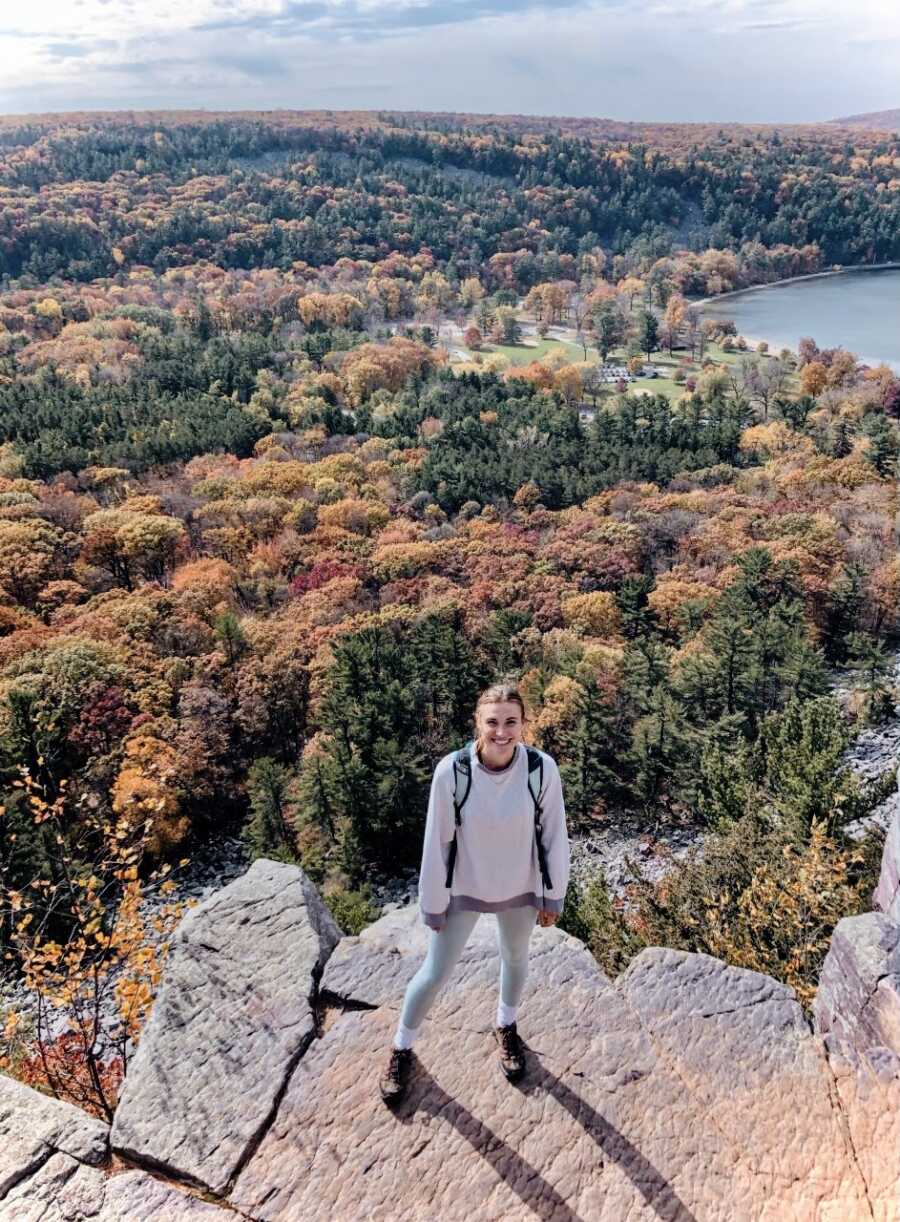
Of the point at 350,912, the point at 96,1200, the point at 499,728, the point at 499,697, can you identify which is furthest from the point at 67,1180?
the point at 350,912

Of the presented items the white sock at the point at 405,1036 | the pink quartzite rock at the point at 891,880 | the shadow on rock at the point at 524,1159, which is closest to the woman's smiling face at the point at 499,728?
the white sock at the point at 405,1036

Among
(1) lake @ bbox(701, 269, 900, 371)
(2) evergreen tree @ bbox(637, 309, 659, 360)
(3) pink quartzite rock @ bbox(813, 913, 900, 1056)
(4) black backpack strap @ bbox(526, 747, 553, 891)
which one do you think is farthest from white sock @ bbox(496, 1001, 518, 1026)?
(2) evergreen tree @ bbox(637, 309, 659, 360)

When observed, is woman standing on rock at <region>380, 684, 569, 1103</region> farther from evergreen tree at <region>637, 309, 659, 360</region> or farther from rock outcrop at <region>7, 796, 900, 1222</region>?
evergreen tree at <region>637, 309, 659, 360</region>

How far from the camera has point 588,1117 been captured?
18.5 feet

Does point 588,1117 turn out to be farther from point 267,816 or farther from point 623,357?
point 623,357

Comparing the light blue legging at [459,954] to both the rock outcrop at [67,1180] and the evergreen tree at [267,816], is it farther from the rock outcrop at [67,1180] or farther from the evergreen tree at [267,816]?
the evergreen tree at [267,816]

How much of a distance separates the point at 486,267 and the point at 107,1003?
148m

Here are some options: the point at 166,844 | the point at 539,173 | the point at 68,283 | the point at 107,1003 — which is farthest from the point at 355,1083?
the point at 539,173

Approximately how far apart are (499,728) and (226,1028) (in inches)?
159

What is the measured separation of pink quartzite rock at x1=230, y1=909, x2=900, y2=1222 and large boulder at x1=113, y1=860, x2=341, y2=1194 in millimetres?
259

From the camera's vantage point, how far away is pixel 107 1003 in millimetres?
21141

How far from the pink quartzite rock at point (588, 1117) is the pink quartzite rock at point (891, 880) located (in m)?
4.62

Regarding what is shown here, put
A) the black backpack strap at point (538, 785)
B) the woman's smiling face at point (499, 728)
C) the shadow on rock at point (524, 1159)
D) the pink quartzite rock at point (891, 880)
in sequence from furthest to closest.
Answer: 1. the pink quartzite rock at point (891, 880)
2. the shadow on rock at point (524, 1159)
3. the black backpack strap at point (538, 785)
4. the woman's smiling face at point (499, 728)

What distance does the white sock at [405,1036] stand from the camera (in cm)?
575
